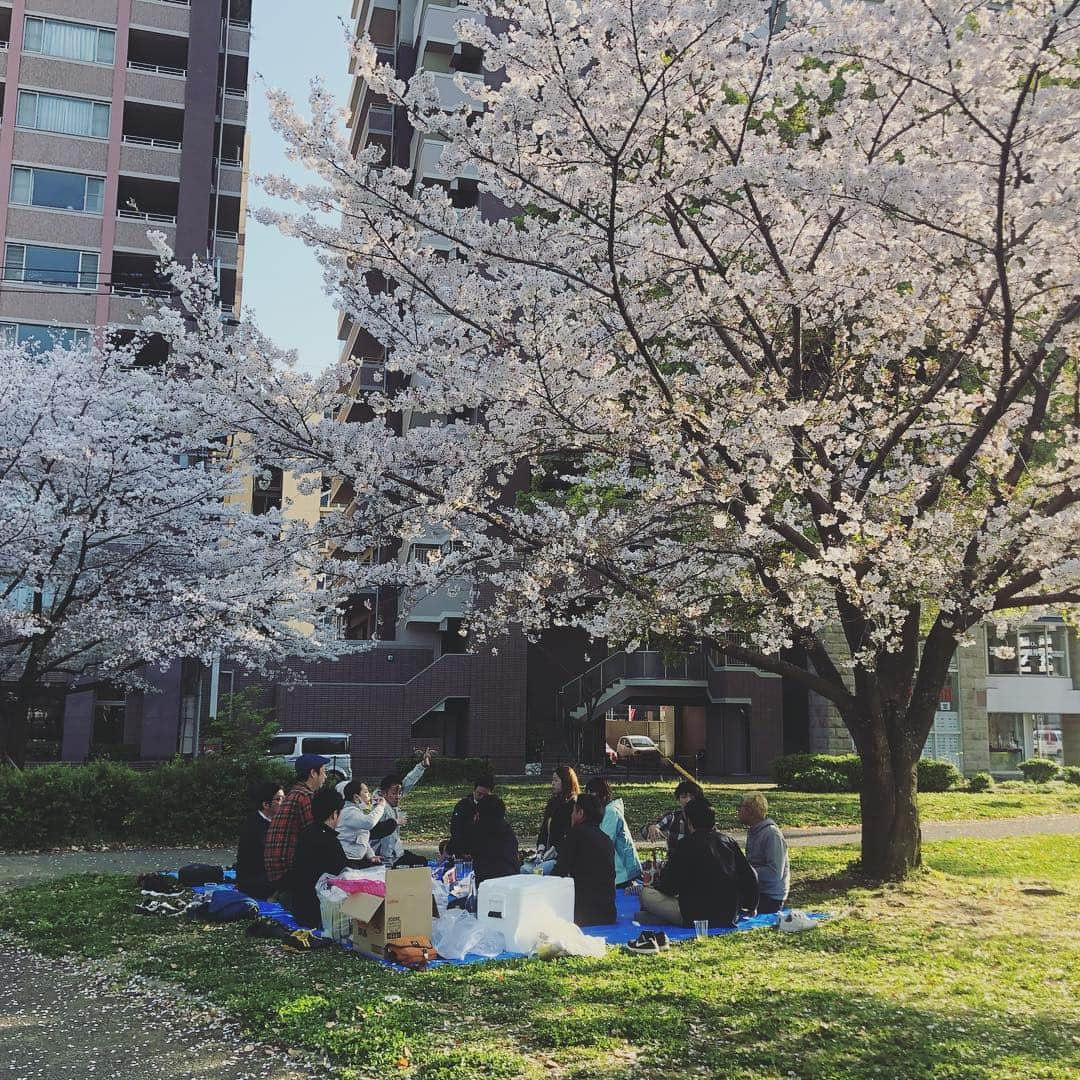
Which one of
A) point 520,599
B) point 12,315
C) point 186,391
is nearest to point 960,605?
point 520,599

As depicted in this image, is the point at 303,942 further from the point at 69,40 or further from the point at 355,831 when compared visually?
the point at 69,40

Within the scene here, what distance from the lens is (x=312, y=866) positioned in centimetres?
827

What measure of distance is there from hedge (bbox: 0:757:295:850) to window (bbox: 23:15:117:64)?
27.9m

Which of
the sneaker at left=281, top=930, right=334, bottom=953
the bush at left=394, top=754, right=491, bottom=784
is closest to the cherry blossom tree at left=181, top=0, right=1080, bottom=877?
the sneaker at left=281, top=930, right=334, bottom=953

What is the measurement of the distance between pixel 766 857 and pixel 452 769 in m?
18.2

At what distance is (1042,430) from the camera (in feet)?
40.1

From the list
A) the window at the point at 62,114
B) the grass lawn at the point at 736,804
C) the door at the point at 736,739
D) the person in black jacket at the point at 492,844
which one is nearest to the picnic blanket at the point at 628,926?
the person in black jacket at the point at 492,844

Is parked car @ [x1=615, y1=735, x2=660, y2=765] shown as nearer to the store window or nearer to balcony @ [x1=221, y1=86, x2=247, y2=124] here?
the store window

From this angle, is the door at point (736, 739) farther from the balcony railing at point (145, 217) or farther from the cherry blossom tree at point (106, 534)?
the balcony railing at point (145, 217)

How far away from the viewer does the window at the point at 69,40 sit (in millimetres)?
32844

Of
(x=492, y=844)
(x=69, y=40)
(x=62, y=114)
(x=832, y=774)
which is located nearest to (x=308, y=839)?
(x=492, y=844)

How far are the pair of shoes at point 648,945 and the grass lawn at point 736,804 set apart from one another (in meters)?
7.48

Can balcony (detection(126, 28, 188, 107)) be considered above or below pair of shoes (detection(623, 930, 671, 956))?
above

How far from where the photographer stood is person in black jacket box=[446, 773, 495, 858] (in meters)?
9.96
